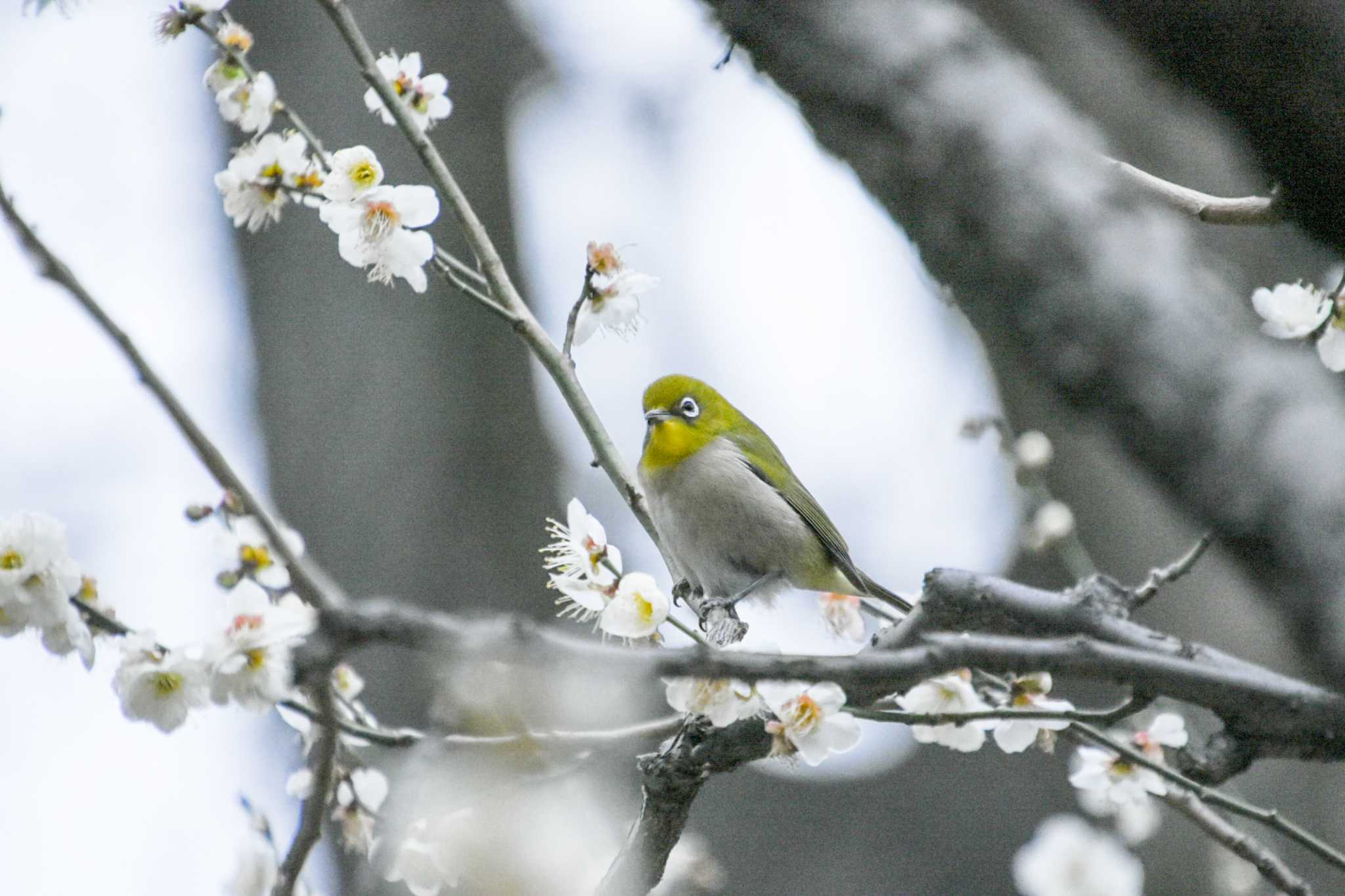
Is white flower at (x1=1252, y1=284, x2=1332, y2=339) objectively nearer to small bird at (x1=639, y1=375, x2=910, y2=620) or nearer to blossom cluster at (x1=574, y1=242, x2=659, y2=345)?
blossom cluster at (x1=574, y1=242, x2=659, y2=345)

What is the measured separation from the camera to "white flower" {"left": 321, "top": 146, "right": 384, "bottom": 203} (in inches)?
77.7

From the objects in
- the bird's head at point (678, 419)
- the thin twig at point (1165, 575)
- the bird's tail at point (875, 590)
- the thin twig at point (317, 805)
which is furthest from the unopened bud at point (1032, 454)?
the thin twig at point (317, 805)

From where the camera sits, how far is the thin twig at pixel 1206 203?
1.31 meters

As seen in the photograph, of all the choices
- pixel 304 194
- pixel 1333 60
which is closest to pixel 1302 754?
pixel 1333 60

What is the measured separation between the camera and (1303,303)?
1.59 metres

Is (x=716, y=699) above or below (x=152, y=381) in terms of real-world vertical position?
below

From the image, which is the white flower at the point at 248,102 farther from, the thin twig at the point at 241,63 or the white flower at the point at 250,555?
the white flower at the point at 250,555

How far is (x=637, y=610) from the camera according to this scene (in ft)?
5.65

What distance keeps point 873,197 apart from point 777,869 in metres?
4.54

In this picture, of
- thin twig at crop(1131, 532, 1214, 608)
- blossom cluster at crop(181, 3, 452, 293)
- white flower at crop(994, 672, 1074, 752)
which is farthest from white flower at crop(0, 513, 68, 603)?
thin twig at crop(1131, 532, 1214, 608)

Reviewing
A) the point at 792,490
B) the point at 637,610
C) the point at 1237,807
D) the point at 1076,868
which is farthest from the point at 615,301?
the point at 792,490

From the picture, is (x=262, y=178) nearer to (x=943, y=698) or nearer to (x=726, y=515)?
(x=943, y=698)

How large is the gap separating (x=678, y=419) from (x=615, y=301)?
1.42 m

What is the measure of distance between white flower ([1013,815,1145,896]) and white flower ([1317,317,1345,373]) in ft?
3.81
